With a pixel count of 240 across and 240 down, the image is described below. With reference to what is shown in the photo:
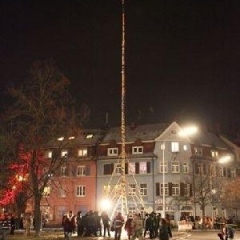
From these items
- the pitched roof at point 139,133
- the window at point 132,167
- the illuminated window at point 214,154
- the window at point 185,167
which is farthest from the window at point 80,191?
the illuminated window at point 214,154

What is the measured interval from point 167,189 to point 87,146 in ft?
50.9

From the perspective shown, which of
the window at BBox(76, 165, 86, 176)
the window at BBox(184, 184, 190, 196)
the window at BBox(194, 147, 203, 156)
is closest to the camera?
the window at BBox(184, 184, 190, 196)

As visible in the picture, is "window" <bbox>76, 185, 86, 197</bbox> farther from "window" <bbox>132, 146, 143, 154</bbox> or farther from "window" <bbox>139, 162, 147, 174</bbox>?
"window" <bbox>132, 146, 143, 154</bbox>

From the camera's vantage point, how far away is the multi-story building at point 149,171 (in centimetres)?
7875

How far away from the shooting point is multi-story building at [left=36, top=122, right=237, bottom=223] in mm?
78750

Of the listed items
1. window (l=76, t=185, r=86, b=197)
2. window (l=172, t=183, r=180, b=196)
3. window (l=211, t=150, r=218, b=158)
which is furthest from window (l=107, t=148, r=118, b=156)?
window (l=211, t=150, r=218, b=158)

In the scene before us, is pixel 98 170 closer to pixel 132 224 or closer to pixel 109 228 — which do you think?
pixel 109 228

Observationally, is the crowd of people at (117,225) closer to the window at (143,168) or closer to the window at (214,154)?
the window at (143,168)

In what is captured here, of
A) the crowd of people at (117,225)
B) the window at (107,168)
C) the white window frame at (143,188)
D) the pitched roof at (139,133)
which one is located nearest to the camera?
the crowd of people at (117,225)

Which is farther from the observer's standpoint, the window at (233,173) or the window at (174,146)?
the window at (233,173)

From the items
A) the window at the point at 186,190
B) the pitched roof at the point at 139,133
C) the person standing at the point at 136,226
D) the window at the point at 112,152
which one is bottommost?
the person standing at the point at 136,226

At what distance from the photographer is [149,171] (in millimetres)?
80312

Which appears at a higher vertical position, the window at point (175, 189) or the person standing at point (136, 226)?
the window at point (175, 189)

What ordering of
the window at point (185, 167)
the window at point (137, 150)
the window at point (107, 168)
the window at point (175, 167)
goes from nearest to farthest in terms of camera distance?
the window at point (175, 167) < the window at point (185, 167) < the window at point (137, 150) < the window at point (107, 168)
